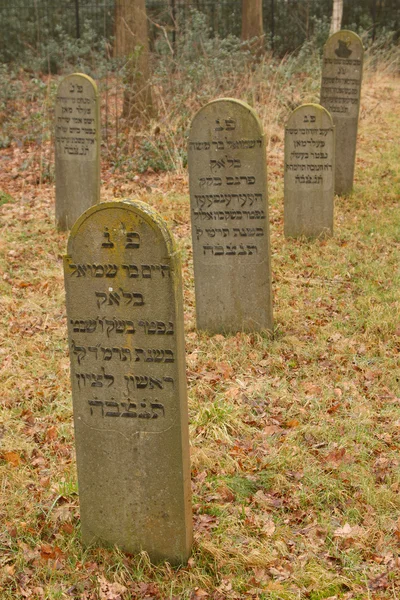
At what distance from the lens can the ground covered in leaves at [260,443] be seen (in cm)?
363

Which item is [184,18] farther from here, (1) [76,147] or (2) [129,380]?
(2) [129,380]

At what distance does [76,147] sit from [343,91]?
14.5 ft

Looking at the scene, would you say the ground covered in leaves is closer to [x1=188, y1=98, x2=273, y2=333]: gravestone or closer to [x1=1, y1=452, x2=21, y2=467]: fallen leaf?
[x1=1, y1=452, x2=21, y2=467]: fallen leaf

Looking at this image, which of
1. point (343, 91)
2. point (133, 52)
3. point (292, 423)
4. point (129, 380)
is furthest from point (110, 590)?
point (133, 52)

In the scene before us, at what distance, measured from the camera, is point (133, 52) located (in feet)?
43.6

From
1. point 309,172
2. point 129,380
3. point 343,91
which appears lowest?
point 129,380

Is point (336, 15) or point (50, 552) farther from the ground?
point (336, 15)

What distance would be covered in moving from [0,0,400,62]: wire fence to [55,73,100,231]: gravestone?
1084 centimetres

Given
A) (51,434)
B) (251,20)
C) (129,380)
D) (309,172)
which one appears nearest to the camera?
(129,380)

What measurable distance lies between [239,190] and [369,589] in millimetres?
3552

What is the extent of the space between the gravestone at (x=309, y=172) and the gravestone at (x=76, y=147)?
2.45 metres

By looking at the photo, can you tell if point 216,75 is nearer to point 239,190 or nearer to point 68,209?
point 68,209

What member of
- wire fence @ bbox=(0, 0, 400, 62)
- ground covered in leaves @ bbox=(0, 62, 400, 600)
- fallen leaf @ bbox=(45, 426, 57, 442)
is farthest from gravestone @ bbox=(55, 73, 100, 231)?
wire fence @ bbox=(0, 0, 400, 62)

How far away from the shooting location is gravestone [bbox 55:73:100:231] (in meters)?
9.21
